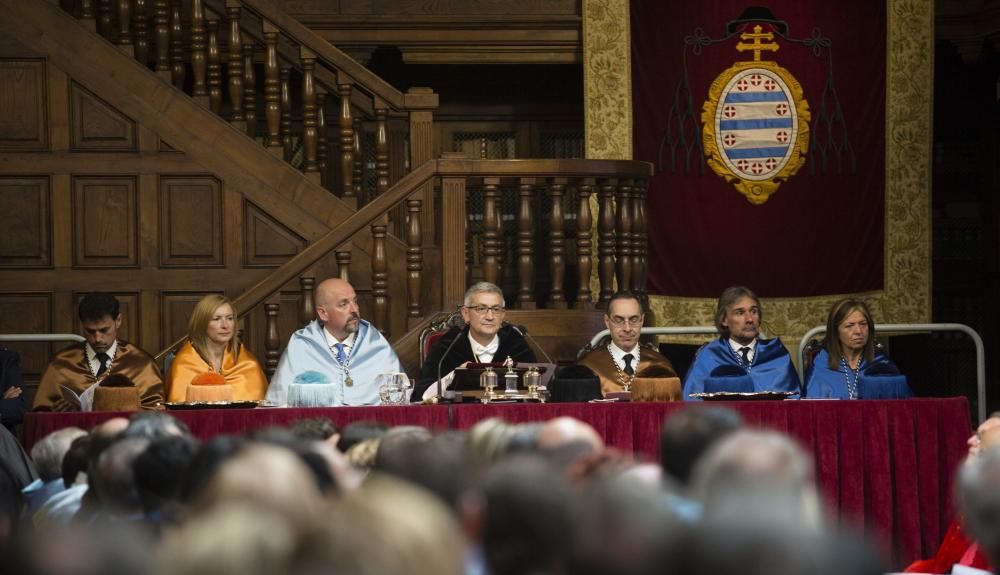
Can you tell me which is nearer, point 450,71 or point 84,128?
point 84,128

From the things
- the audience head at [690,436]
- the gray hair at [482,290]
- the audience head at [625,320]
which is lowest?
the audience head at [690,436]

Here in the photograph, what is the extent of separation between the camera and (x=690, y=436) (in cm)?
358

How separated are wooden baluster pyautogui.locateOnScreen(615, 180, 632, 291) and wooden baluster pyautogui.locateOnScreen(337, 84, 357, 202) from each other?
156cm

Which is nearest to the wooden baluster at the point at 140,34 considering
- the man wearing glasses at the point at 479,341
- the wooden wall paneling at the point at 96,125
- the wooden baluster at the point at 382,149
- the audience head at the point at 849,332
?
the wooden wall paneling at the point at 96,125

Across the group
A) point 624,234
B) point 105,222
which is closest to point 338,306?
point 624,234

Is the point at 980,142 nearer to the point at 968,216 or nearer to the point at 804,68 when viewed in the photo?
the point at 968,216

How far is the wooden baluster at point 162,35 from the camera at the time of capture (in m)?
9.09

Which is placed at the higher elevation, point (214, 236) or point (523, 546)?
point (214, 236)

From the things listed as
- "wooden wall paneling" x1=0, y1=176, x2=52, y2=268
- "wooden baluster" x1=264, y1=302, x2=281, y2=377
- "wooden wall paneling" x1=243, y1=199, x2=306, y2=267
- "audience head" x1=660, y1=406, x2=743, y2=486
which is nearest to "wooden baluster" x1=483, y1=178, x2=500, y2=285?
"wooden baluster" x1=264, y1=302, x2=281, y2=377

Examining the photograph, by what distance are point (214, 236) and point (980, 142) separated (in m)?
5.58

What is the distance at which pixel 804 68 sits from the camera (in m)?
10.4

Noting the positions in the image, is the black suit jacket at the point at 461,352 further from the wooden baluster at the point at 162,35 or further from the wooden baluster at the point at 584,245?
the wooden baluster at the point at 162,35

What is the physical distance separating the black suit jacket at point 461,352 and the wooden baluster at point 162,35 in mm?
2649

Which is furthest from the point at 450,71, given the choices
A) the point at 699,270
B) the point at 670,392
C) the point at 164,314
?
the point at 670,392
